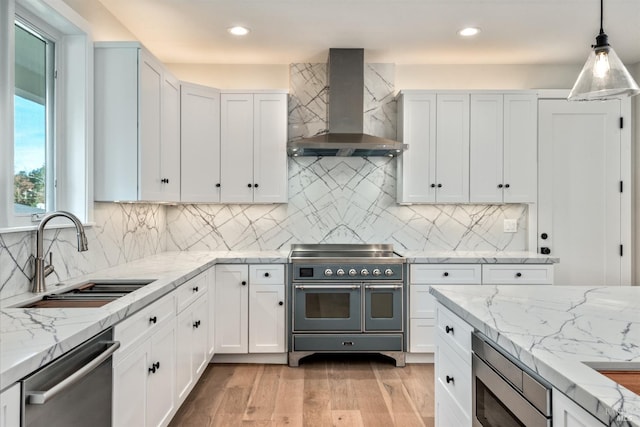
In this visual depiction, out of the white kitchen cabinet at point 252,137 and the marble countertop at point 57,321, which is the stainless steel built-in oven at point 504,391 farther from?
the white kitchen cabinet at point 252,137

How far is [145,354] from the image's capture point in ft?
6.41

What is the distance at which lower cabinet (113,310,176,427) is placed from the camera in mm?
1702

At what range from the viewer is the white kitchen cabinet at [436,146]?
372 centimetres

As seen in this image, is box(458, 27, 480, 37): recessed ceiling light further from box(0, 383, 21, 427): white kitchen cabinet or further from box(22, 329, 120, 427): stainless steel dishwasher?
box(0, 383, 21, 427): white kitchen cabinet

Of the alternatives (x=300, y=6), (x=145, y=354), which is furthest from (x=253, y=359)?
(x=300, y=6)

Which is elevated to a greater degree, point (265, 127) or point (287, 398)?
point (265, 127)

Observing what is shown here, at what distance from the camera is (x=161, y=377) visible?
7.10ft

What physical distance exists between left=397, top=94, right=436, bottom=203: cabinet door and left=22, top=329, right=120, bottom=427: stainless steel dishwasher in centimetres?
277

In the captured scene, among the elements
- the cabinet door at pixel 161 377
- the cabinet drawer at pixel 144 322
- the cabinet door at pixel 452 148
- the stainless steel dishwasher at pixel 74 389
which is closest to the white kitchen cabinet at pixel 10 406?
the stainless steel dishwasher at pixel 74 389

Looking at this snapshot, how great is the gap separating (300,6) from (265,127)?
44.2 inches

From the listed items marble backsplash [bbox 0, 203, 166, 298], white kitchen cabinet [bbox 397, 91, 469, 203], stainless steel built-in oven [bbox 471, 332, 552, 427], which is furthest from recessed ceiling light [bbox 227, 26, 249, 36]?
stainless steel built-in oven [bbox 471, 332, 552, 427]

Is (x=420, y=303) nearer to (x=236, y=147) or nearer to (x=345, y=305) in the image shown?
(x=345, y=305)

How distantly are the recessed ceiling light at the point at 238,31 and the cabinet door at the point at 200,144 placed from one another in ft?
1.83

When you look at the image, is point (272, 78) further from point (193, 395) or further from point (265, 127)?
point (193, 395)
